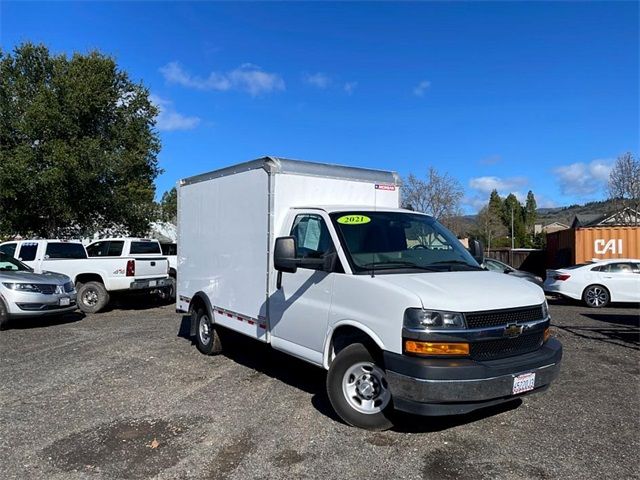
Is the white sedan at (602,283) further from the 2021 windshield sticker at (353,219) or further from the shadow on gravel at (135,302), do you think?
the 2021 windshield sticker at (353,219)

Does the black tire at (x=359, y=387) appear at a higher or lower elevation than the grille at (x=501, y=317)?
lower

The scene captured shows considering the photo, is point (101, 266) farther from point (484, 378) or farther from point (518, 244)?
point (518, 244)

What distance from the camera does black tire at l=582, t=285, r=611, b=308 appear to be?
15.3m

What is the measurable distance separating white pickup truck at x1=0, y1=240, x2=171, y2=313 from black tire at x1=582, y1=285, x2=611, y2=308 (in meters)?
12.3

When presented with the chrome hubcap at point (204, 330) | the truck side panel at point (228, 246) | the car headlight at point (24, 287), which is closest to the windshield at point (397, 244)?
the truck side panel at point (228, 246)

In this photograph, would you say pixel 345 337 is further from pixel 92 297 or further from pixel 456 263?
pixel 92 297

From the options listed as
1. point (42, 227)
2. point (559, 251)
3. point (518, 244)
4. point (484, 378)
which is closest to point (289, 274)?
point (484, 378)

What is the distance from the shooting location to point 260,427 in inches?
193

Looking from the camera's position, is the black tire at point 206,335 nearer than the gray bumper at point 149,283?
Yes

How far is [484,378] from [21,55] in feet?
70.2

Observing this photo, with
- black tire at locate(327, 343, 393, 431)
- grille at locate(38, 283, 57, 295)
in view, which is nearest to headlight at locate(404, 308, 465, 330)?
black tire at locate(327, 343, 393, 431)

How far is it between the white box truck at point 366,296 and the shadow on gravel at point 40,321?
5928 millimetres

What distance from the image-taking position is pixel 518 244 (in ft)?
233

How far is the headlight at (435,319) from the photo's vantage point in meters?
4.18
